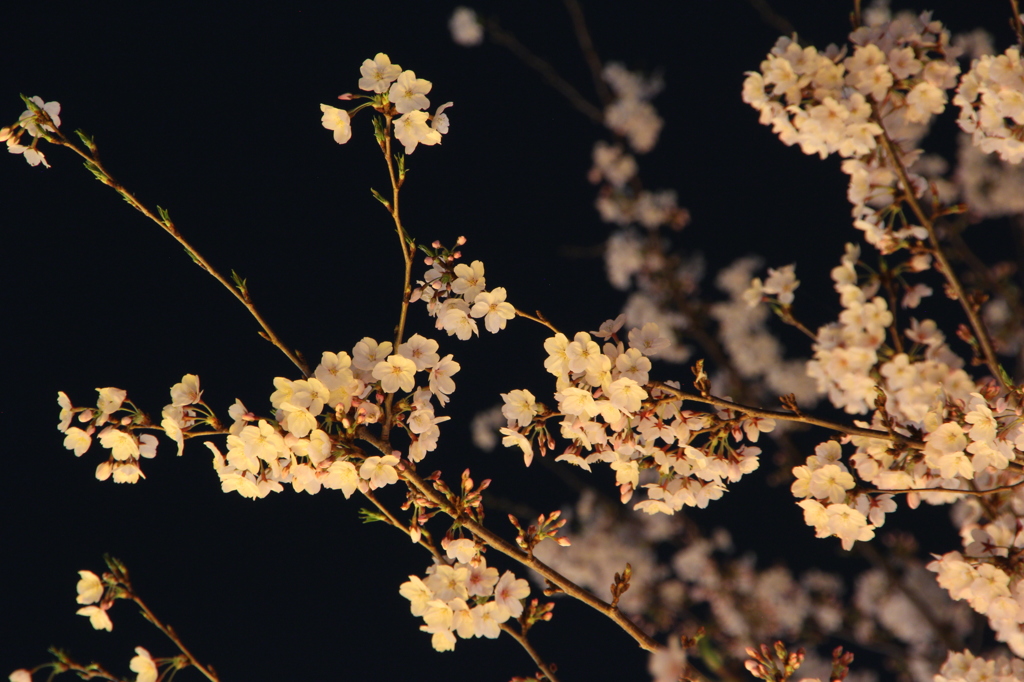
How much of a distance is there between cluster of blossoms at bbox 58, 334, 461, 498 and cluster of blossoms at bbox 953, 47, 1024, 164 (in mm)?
1216

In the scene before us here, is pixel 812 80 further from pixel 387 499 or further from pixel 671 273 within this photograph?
pixel 387 499

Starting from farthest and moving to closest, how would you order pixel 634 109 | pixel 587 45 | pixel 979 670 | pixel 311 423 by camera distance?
pixel 634 109
pixel 587 45
pixel 979 670
pixel 311 423

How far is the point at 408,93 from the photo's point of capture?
107 centimetres

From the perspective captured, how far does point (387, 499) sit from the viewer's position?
2859mm

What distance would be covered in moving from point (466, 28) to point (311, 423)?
90.1 inches

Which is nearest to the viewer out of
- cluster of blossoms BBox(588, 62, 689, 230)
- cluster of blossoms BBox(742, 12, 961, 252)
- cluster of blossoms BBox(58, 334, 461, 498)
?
cluster of blossoms BBox(58, 334, 461, 498)

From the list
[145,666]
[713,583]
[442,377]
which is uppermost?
[713,583]

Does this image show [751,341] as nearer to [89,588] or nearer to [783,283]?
[783,283]

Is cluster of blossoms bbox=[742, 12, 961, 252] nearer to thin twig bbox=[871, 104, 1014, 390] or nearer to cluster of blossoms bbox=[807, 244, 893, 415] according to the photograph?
thin twig bbox=[871, 104, 1014, 390]

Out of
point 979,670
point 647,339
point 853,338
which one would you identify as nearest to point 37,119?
point 647,339

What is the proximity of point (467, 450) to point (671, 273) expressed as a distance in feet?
4.17

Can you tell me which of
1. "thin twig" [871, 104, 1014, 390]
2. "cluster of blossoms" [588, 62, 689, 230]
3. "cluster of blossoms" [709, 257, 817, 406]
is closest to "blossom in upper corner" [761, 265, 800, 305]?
"thin twig" [871, 104, 1014, 390]

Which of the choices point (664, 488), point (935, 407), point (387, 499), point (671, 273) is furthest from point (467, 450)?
point (935, 407)

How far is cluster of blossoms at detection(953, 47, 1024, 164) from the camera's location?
137 cm
